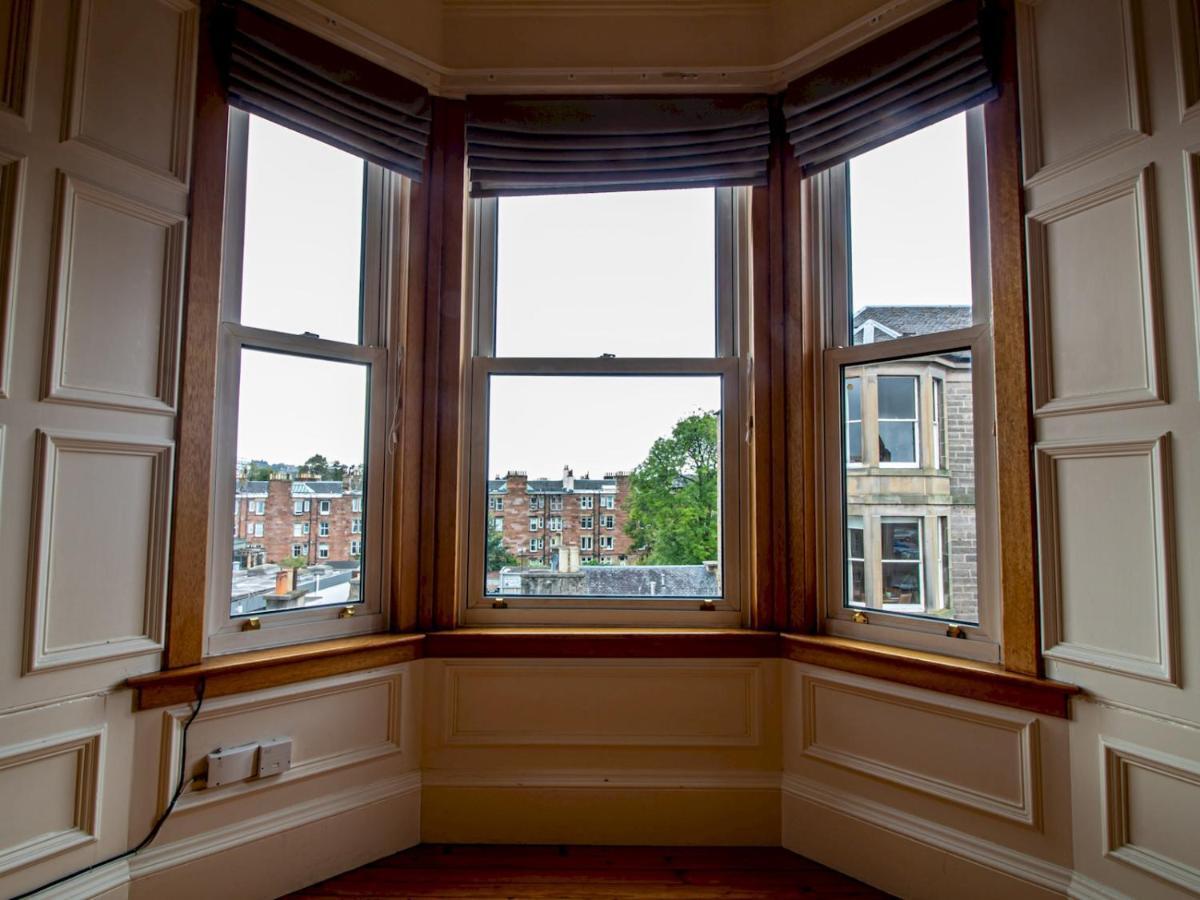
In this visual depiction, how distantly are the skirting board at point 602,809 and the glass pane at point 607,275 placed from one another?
4.78 feet

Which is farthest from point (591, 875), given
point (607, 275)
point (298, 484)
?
point (607, 275)

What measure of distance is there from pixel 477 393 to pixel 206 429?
0.85 m

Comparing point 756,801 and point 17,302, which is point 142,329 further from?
point 756,801

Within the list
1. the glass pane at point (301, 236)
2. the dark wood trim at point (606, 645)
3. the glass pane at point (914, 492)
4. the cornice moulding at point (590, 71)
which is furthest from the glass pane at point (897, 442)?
the glass pane at point (301, 236)

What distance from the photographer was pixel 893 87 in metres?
2.01

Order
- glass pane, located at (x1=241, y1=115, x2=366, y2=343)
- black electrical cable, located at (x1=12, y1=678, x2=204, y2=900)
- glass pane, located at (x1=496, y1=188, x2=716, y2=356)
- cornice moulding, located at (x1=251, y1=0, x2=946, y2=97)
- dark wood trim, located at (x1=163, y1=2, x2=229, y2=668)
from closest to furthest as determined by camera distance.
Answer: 1. black electrical cable, located at (x1=12, y1=678, x2=204, y2=900)
2. dark wood trim, located at (x1=163, y1=2, x2=229, y2=668)
3. glass pane, located at (x1=241, y1=115, x2=366, y2=343)
4. cornice moulding, located at (x1=251, y1=0, x2=946, y2=97)
5. glass pane, located at (x1=496, y1=188, x2=716, y2=356)

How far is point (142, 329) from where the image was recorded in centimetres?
173

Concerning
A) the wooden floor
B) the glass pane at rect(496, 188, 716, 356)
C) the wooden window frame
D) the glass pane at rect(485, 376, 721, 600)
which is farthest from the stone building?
the wooden floor

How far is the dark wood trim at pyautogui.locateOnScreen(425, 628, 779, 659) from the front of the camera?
221cm

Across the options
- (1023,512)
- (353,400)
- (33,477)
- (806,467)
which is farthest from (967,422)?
(33,477)

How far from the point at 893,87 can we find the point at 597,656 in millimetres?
2009

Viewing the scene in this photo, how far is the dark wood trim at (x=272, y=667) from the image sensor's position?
1722 millimetres

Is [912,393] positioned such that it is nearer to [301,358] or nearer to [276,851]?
[301,358]

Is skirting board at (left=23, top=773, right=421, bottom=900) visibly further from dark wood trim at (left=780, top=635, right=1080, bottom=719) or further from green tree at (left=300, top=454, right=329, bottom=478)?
dark wood trim at (left=780, top=635, right=1080, bottom=719)
